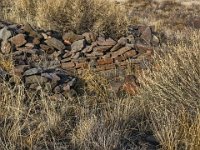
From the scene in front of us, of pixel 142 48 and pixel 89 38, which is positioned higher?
pixel 89 38

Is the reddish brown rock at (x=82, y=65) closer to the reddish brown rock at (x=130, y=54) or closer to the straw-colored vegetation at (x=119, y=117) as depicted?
the reddish brown rock at (x=130, y=54)

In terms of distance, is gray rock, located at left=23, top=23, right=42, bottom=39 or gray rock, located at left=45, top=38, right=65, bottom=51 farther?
gray rock, located at left=23, top=23, right=42, bottom=39

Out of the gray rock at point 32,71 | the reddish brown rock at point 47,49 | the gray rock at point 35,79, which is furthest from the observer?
the reddish brown rock at point 47,49

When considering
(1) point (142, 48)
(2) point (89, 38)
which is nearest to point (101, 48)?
(2) point (89, 38)

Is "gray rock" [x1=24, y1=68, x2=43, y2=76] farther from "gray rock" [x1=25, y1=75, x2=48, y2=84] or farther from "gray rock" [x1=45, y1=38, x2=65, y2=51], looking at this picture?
"gray rock" [x1=45, y1=38, x2=65, y2=51]

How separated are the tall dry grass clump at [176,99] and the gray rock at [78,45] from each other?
8.55 ft

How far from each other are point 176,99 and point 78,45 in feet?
12.1

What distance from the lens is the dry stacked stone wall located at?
24.6 feet

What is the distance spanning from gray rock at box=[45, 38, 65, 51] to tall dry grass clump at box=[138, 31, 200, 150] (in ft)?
9.02

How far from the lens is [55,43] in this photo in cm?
826

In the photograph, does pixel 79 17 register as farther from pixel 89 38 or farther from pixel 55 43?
pixel 55 43

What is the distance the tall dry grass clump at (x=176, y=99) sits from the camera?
4129 millimetres

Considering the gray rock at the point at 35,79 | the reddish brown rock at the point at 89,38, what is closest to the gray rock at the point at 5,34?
the reddish brown rock at the point at 89,38

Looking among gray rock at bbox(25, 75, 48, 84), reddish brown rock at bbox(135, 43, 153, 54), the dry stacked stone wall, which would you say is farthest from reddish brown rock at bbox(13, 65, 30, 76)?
reddish brown rock at bbox(135, 43, 153, 54)
